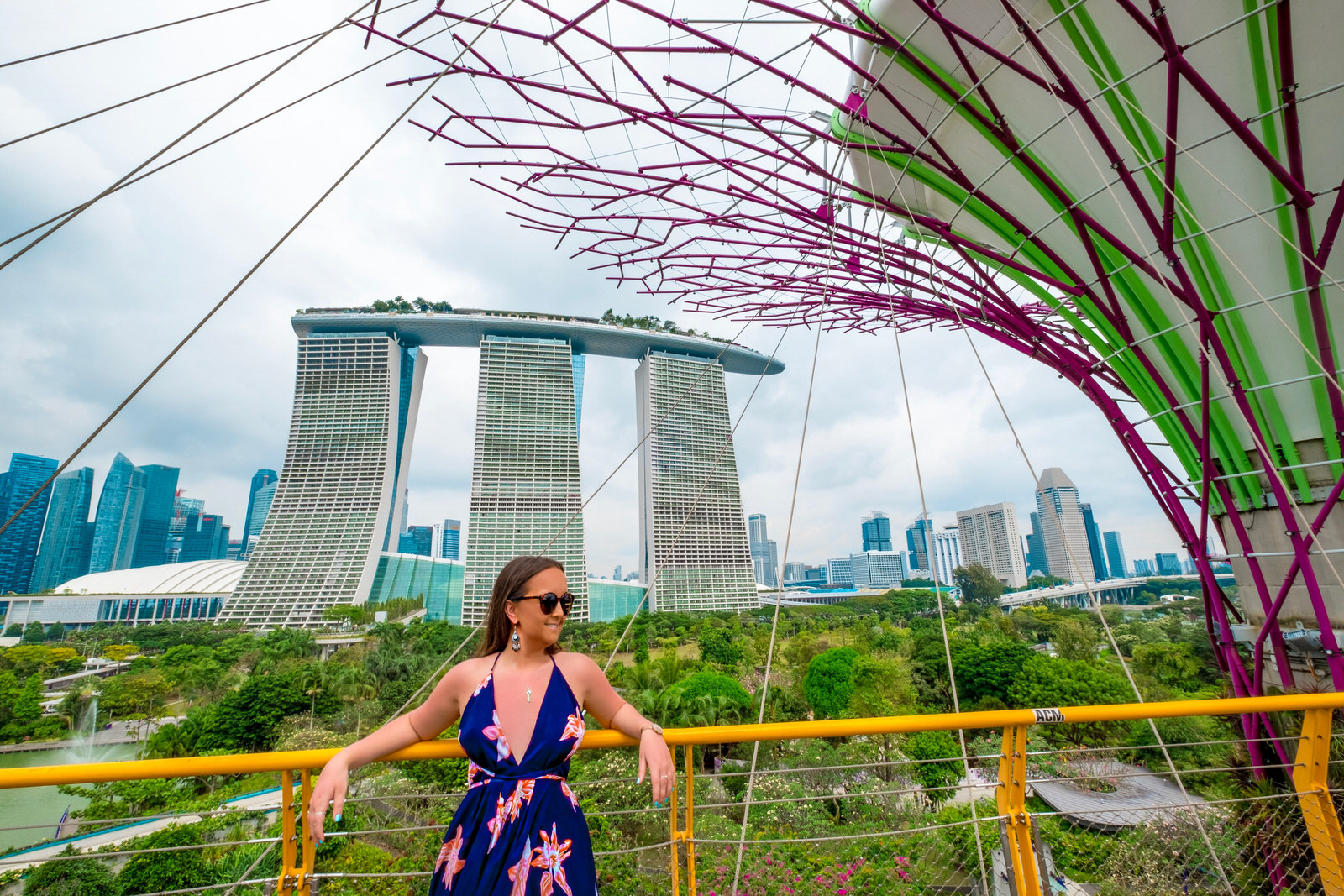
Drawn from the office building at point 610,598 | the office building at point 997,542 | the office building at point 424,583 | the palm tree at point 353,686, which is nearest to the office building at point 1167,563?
the office building at point 997,542

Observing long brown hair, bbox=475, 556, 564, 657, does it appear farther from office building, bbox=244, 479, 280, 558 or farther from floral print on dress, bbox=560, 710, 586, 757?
office building, bbox=244, 479, 280, 558

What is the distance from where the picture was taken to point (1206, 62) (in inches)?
143

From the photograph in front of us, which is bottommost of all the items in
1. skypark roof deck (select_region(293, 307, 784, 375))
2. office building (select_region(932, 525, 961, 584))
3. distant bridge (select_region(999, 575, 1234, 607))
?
distant bridge (select_region(999, 575, 1234, 607))

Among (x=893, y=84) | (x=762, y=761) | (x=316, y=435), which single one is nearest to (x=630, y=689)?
(x=762, y=761)

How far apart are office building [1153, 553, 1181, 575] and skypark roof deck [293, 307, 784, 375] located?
6157cm

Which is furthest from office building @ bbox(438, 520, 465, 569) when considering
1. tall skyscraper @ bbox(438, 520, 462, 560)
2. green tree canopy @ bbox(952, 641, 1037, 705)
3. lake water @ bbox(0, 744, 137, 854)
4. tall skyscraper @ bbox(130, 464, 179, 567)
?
green tree canopy @ bbox(952, 641, 1037, 705)

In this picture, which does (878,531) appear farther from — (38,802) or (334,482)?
(38,802)

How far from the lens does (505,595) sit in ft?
4.93

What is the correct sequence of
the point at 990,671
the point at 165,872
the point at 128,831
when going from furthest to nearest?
the point at 990,671 < the point at 128,831 < the point at 165,872

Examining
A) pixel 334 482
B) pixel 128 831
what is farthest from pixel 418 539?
pixel 128 831

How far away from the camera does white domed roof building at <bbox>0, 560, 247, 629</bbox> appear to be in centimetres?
4225

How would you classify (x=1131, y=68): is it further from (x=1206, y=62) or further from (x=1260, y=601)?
(x=1260, y=601)

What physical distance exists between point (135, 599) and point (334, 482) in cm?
1571

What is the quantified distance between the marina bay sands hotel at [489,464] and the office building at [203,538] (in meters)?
46.8
